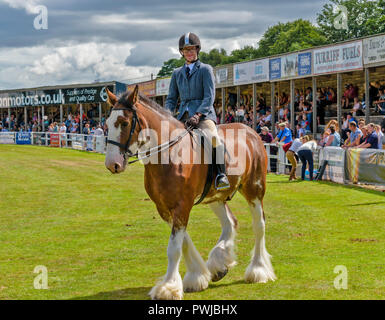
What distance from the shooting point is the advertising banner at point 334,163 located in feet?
60.5

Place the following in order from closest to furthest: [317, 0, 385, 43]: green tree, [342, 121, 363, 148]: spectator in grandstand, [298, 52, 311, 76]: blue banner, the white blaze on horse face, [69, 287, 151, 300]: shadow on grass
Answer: the white blaze on horse face
[69, 287, 151, 300]: shadow on grass
[342, 121, 363, 148]: spectator in grandstand
[298, 52, 311, 76]: blue banner
[317, 0, 385, 43]: green tree

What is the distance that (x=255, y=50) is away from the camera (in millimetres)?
99750

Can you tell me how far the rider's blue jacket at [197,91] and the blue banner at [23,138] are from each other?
43254 mm

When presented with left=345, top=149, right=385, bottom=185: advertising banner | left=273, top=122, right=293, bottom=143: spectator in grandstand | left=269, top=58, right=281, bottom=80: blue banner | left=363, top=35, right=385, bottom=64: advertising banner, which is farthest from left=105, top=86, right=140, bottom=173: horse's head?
left=269, top=58, right=281, bottom=80: blue banner

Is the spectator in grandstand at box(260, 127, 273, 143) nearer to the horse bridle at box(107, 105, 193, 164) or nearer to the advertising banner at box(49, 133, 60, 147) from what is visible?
the horse bridle at box(107, 105, 193, 164)

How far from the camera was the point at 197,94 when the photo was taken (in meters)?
7.54

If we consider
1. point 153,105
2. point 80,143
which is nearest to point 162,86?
point 80,143

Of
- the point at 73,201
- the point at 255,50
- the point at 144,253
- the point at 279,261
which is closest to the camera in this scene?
the point at 279,261

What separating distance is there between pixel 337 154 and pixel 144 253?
11059 millimetres

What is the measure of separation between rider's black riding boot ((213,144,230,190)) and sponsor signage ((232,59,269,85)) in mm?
21277

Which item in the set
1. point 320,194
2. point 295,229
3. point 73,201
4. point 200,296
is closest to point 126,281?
point 200,296

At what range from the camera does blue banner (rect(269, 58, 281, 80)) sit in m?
27.0

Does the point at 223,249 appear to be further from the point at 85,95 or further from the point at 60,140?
the point at 85,95
